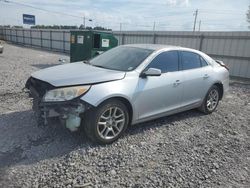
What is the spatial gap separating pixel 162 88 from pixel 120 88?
93cm

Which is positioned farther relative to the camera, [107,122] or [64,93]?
[107,122]

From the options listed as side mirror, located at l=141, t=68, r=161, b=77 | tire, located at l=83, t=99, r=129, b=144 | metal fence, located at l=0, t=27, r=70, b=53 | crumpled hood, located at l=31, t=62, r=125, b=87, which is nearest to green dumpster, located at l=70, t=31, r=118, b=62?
Answer: crumpled hood, located at l=31, t=62, r=125, b=87

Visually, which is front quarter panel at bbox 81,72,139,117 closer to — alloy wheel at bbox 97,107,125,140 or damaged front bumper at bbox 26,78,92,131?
damaged front bumper at bbox 26,78,92,131

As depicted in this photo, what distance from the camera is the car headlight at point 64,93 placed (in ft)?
11.3

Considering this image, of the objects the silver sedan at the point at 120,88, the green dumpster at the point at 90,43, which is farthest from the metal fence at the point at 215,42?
the silver sedan at the point at 120,88

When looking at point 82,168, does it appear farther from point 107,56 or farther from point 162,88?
point 107,56

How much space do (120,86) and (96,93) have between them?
424 mm

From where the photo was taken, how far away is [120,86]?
3.77 metres

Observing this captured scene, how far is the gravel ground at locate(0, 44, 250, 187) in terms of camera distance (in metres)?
3.03

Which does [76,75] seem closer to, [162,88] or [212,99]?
[162,88]

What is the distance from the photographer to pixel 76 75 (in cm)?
376

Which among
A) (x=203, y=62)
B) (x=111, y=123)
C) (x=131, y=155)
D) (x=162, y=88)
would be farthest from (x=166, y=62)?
(x=131, y=155)

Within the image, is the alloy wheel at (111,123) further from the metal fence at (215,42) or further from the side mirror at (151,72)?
the metal fence at (215,42)

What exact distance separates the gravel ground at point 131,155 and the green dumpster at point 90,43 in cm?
679
